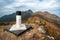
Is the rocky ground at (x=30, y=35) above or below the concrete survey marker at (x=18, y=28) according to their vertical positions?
below

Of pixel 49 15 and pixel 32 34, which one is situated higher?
pixel 32 34

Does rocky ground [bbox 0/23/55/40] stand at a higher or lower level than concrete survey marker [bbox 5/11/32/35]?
lower

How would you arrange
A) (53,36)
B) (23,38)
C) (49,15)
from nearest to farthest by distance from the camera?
(23,38)
(53,36)
(49,15)

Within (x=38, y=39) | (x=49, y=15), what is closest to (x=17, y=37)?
(x=38, y=39)

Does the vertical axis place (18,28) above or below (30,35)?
above

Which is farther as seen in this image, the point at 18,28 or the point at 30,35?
the point at 18,28

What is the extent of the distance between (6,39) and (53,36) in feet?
12.8

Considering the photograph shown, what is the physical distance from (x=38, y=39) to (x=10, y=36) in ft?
7.08

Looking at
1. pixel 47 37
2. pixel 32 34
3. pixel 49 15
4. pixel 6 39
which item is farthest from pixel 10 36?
pixel 49 15

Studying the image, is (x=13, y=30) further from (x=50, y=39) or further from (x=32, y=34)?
(x=50, y=39)

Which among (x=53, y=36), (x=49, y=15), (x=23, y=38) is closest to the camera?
(x=23, y=38)

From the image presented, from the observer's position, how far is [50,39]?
1397cm

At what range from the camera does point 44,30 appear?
1498 centimetres

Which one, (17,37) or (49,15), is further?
(49,15)
